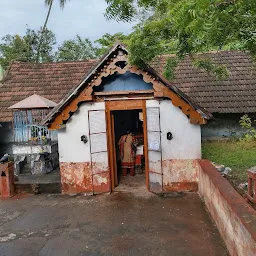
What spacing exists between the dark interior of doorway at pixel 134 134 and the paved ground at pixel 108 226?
4.46ft

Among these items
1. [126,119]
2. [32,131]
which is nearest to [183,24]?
[32,131]

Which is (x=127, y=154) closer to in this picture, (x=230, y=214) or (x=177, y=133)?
(x=177, y=133)

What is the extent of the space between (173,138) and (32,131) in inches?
235

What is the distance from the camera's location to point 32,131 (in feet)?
38.3

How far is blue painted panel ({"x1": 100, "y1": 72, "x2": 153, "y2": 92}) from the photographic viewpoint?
8.82 metres

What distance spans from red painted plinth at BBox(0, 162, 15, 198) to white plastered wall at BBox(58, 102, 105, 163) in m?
1.71

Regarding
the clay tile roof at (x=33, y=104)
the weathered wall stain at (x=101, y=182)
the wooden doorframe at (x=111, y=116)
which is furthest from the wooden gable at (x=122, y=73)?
the weathered wall stain at (x=101, y=182)

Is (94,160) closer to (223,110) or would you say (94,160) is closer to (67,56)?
(223,110)

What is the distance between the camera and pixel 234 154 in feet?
36.0

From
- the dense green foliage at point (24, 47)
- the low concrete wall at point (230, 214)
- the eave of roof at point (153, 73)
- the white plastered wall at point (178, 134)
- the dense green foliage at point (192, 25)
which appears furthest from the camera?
the dense green foliage at point (24, 47)

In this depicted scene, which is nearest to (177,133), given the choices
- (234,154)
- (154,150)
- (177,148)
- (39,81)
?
(177,148)

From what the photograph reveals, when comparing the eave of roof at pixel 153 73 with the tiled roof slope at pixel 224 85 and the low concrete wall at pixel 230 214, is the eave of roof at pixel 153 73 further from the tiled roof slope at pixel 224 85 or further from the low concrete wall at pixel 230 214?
the tiled roof slope at pixel 224 85

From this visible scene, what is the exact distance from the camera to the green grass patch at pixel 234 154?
29.5 feet

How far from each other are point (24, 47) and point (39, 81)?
1317cm
